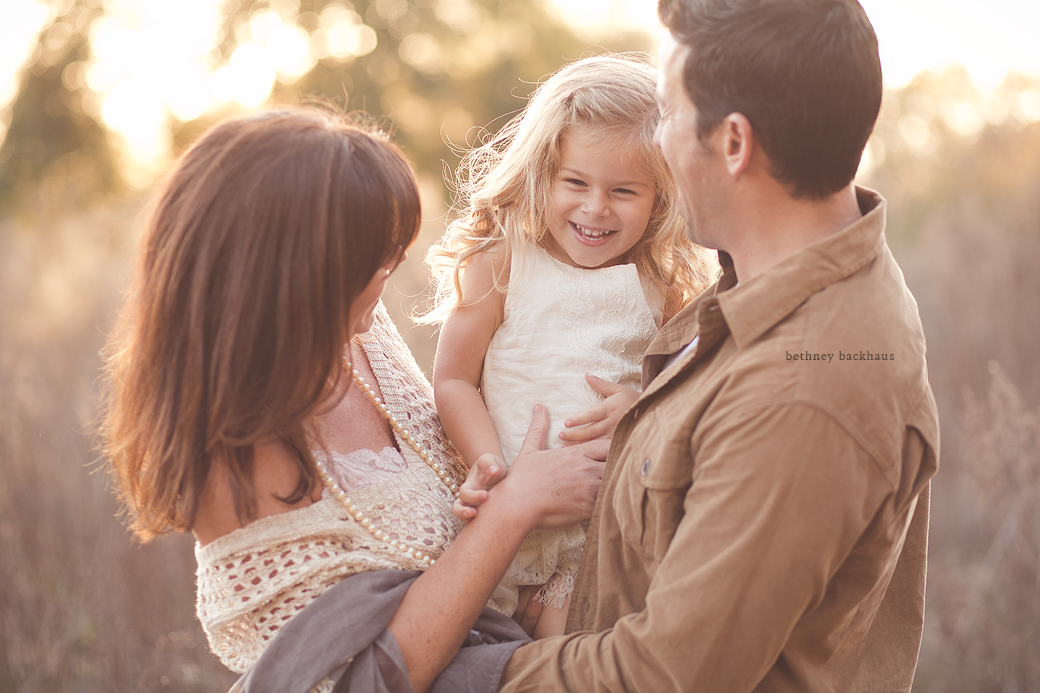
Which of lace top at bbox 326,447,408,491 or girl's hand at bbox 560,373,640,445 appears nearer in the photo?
lace top at bbox 326,447,408,491

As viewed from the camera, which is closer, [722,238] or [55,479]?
[722,238]

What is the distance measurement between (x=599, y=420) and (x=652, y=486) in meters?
0.49

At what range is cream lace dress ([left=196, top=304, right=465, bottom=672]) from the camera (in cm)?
166

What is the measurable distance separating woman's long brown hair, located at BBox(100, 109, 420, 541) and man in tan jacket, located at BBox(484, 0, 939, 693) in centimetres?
65

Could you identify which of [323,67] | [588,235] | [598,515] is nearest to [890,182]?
[588,235]

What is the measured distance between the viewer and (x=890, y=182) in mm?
8469

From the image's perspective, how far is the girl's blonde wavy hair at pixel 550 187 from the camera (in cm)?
211

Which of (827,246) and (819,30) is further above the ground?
(819,30)

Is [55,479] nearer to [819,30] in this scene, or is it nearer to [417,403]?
[417,403]

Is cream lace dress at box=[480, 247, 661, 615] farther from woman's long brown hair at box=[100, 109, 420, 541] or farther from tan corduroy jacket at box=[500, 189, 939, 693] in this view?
woman's long brown hair at box=[100, 109, 420, 541]

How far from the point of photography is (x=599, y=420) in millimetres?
1980

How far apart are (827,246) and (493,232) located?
41.1 inches

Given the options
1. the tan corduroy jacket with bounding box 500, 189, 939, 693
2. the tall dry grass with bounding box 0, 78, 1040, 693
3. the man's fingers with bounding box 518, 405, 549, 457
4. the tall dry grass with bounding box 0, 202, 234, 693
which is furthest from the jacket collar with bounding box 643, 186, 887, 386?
A: the tall dry grass with bounding box 0, 202, 234, 693

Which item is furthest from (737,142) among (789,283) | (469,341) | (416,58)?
(416,58)
